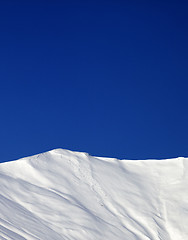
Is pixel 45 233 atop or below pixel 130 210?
below

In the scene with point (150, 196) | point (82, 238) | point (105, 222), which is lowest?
point (82, 238)

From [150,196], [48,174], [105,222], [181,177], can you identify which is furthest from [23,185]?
[181,177]

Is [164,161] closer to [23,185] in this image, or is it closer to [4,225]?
[23,185]

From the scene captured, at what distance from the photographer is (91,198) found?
42.6m

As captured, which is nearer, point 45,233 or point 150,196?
point 45,233

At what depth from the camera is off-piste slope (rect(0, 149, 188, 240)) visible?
36.3 metres

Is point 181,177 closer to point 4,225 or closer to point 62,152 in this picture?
point 62,152

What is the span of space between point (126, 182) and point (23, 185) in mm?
9770

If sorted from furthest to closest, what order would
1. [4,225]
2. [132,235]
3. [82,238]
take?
1. [132,235]
2. [82,238]
3. [4,225]

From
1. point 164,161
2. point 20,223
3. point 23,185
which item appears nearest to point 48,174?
point 23,185

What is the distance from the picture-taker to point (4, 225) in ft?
109

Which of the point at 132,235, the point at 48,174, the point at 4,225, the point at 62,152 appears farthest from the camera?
the point at 62,152

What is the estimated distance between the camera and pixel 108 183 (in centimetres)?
4566

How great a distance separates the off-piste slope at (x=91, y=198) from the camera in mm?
36312
